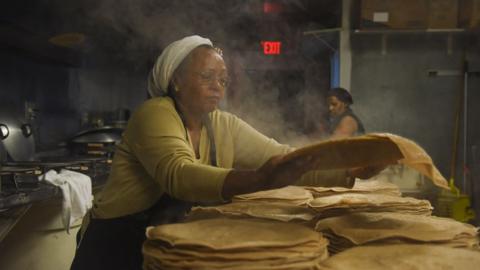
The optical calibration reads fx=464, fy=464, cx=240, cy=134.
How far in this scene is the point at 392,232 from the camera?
1326 millimetres

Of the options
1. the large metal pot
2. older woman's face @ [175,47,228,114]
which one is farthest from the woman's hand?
the large metal pot

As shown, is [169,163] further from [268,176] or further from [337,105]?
[337,105]

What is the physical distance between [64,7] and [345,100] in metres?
2.46

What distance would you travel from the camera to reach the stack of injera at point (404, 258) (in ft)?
3.70

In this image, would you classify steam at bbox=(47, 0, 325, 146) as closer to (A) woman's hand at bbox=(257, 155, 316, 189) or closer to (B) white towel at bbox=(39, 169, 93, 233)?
(B) white towel at bbox=(39, 169, 93, 233)

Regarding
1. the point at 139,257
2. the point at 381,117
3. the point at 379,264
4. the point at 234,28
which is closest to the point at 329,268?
the point at 379,264

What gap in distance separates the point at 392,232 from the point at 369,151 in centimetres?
25

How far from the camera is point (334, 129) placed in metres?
4.21

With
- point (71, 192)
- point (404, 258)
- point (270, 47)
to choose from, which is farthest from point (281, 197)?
point (270, 47)

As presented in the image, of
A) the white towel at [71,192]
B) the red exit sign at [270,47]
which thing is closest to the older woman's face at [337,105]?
the red exit sign at [270,47]

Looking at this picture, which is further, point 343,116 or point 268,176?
point 343,116

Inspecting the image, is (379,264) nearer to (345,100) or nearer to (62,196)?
(62,196)

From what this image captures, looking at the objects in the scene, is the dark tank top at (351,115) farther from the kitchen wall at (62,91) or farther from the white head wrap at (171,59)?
the white head wrap at (171,59)

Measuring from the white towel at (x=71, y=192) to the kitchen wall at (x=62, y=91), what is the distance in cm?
106
